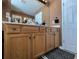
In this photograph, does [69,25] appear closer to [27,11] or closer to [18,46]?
[27,11]

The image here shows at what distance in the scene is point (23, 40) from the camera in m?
2.12

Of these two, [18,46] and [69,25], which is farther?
[69,25]

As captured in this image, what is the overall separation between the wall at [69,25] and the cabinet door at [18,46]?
2.47 m

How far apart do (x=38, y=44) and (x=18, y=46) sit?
2.54ft

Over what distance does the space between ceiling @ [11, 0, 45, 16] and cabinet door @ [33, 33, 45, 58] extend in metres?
0.75

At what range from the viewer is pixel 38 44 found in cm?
270

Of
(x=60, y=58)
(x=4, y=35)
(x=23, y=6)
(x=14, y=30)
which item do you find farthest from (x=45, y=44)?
(x=4, y=35)

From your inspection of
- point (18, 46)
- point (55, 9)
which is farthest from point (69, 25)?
point (18, 46)

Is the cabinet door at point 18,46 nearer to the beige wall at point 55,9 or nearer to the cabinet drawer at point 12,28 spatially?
the cabinet drawer at point 12,28

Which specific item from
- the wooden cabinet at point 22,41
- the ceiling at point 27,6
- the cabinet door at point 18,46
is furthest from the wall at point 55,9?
the cabinet door at point 18,46

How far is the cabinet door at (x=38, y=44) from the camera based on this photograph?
8.32ft

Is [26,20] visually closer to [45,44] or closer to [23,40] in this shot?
[45,44]

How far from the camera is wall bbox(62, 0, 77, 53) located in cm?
426

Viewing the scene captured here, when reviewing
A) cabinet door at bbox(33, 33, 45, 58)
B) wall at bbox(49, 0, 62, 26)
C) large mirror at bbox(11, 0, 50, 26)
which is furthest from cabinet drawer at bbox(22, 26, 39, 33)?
wall at bbox(49, 0, 62, 26)
